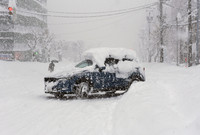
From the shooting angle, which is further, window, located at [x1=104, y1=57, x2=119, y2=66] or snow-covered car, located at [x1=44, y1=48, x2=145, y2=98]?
window, located at [x1=104, y1=57, x2=119, y2=66]

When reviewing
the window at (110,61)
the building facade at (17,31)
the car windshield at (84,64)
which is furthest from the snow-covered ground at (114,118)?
the building facade at (17,31)

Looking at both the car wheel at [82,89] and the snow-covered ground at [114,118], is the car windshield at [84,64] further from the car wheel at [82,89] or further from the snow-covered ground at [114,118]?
the snow-covered ground at [114,118]

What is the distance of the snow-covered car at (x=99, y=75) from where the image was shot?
30.3ft

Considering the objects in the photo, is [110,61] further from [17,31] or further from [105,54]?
[17,31]

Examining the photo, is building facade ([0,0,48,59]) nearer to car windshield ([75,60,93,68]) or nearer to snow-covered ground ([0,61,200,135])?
car windshield ([75,60,93,68])

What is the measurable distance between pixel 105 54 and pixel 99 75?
44.3 inches

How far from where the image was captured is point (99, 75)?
32.0 ft

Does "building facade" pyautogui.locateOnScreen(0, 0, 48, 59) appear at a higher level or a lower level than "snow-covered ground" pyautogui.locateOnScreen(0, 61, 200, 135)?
higher

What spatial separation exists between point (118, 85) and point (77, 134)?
561 cm

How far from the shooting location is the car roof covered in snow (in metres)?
9.97

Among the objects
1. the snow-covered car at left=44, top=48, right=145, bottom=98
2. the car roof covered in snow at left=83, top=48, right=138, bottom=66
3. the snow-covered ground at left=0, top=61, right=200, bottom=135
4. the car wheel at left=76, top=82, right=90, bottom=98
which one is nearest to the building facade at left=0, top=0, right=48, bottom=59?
the car roof covered in snow at left=83, top=48, right=138, bottom=66

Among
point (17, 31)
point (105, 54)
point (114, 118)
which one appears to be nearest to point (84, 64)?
point (105, 54)

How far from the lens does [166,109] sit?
4.70 metres

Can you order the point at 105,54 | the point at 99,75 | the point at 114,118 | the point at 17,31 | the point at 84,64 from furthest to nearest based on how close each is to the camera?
1. the point at 17,31
2. the point at 105,54
3. the point at 84,64
4. the point at 99,75
5. the point at 114,118
